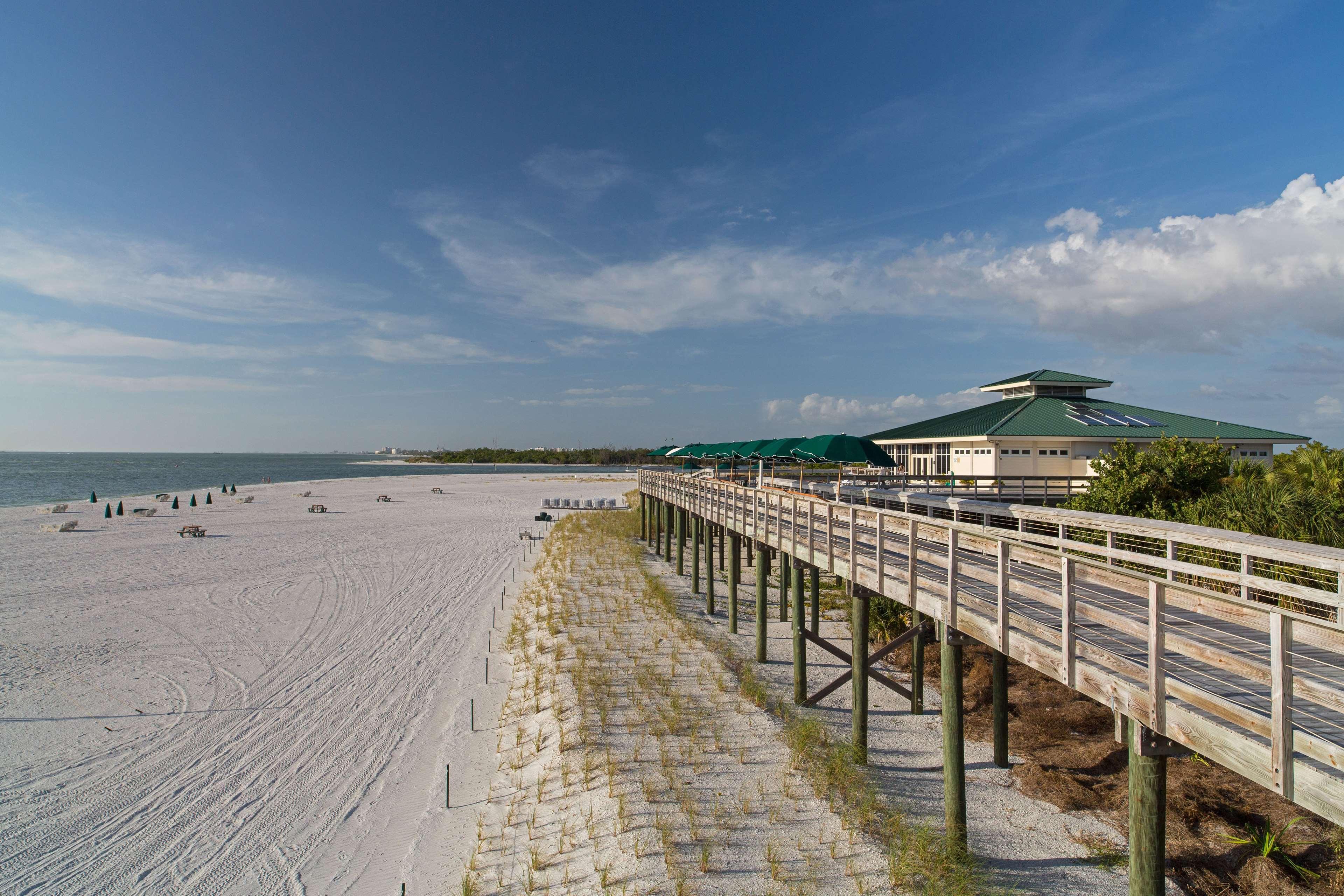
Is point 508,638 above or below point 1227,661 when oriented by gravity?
below

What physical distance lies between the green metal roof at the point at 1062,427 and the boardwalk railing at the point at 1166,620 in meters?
14.8

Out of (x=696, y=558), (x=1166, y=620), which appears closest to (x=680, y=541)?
(x=696, y=558)

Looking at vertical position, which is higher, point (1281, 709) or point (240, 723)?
point (1281, 709)

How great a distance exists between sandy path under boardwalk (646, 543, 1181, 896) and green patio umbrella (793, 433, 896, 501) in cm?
396

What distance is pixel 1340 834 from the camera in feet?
23.3

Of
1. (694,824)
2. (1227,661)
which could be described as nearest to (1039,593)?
(1227,661)

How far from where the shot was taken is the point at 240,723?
36.4 ft

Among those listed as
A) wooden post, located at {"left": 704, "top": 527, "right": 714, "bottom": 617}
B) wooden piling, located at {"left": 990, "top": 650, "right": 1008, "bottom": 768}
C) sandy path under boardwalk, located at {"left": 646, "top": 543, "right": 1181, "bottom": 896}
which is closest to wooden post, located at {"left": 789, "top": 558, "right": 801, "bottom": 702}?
sandy path under boardwalk, located at {"left": 646, "top": 543, "right": 1181, "bottom": 896}

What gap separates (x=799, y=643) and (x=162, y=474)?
118916 mm

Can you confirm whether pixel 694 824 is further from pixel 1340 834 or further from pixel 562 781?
pixel 1340 834

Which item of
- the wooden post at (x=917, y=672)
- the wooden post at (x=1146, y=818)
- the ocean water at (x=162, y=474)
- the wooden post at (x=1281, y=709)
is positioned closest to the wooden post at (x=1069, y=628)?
the wooden post at (x=1146, y=818)

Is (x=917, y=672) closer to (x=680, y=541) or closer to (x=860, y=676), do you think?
(x=860, y=676)

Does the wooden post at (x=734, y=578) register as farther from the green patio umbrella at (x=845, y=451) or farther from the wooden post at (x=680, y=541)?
the wooden post at (x=680, y=541)

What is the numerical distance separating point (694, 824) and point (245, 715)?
825 centimetres
